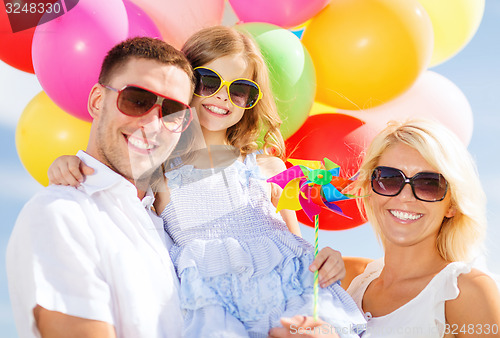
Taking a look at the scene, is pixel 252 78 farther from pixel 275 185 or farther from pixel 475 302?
pixel 475 302

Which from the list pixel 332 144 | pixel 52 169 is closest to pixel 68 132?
pixel 52 169

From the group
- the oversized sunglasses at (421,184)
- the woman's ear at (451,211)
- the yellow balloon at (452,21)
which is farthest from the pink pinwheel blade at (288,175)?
the yellow balloon at (452,21)

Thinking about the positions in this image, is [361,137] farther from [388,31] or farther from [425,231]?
[425,231]

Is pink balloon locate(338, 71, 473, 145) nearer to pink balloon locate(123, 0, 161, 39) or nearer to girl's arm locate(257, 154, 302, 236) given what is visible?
girl's arm locate(257, 154, 302, 236)

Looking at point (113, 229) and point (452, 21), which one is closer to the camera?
point (113, 229)

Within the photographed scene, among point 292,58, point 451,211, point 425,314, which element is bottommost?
point 425,314

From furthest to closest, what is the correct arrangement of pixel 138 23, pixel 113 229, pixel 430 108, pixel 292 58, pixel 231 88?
pixel 430 108, pixel 292 58, pixel 138 23, pixel 231 88, pixel 113 229

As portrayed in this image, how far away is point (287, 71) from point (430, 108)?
1277 mm

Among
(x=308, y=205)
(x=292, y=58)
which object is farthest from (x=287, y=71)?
(x=308, y=205)

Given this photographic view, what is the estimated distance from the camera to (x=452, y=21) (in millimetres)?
3715

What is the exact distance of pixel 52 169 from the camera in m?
2.16

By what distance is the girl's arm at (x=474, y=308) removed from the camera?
2.12 metres

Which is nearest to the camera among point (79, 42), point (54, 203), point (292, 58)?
point (54, 203)

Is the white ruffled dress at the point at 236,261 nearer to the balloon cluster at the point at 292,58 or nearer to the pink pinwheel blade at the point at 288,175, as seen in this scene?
the pink pinwheel blade at the point at 288,175
